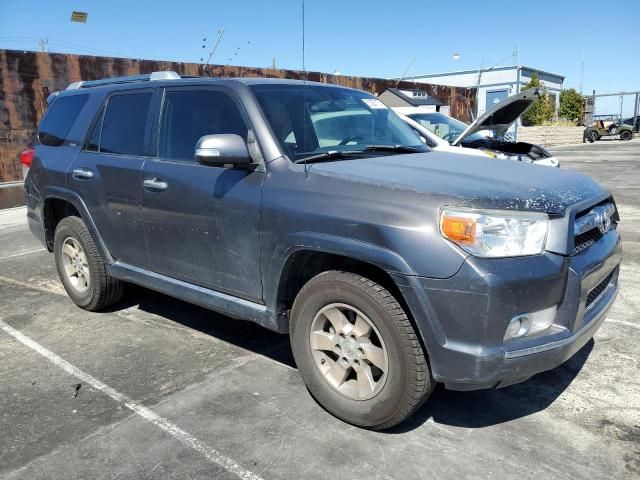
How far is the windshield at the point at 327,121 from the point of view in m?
3.38

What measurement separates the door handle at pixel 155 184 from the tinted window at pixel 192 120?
0.20 m

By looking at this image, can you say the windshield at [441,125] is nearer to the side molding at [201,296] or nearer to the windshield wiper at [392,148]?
the windshield wiper at [392,148]

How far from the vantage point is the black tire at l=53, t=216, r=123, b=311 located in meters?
4.60

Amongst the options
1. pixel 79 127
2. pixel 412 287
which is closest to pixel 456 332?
pixel 412 287

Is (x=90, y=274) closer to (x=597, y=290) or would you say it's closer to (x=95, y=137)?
(x=95, y=137)

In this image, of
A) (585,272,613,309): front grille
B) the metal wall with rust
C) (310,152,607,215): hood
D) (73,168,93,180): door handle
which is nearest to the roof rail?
(73,168,93,180): door handle

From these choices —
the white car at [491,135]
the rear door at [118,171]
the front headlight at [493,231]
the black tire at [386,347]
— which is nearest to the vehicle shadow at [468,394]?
the black tire at [386,347]

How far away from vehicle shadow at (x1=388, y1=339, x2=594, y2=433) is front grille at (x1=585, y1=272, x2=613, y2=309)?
72 cm

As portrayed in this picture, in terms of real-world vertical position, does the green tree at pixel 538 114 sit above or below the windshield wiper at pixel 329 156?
above

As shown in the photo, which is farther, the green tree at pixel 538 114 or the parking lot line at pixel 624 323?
the green tree at pixel 538 114

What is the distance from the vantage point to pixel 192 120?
12.3 ft

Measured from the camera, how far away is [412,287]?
2533 millimetres

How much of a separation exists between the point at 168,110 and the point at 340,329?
2092mm

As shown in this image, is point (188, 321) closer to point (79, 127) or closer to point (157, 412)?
point (157, 412)
